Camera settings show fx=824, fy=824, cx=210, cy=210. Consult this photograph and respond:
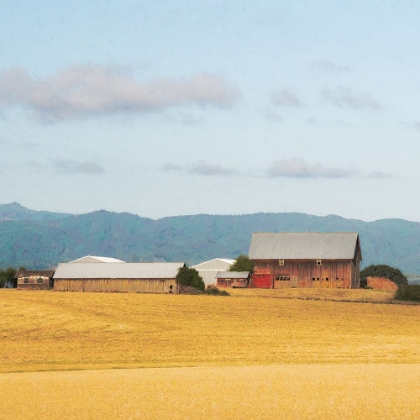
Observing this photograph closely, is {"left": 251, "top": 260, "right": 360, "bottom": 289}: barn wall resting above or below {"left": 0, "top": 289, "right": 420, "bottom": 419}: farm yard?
above

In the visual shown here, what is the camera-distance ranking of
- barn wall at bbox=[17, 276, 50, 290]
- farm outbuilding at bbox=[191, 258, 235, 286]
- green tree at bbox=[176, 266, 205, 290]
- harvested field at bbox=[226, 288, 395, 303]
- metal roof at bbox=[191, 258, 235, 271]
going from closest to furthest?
harvested field at bbox=[226, 288, 395, 303] < green tree at bbox=[176, 266, 205, 290] < barn wall at bbox=[17, 276, 50, 290] < farm outbuilding at bbox=[191, 258, 235, 286] < metal roof at bbox=[191, 258, 235, 271]

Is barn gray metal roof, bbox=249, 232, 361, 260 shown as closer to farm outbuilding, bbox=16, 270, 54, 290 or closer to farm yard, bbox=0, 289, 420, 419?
farm outbuilding, bbox=16, 270, 54, 290

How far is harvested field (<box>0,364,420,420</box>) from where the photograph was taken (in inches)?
906

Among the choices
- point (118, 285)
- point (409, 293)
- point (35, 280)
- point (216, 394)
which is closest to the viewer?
point (216, 394)

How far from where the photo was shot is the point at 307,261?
363 ft

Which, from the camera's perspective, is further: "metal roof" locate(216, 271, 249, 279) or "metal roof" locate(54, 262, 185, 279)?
"metal roof" locate(216, 271, 249, 279)

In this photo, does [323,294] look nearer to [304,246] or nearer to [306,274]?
[306,274]

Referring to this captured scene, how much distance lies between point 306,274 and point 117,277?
2550 centimetres

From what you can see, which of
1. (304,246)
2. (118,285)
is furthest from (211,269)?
(118,285)

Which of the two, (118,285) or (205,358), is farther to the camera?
(118,285)

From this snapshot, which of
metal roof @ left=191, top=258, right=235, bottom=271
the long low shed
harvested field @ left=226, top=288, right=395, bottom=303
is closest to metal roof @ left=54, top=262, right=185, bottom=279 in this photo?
the long low shed

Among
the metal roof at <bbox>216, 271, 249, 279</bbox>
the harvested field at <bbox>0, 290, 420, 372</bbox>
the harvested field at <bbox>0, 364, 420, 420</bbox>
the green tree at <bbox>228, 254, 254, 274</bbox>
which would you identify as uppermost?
the green tree at <bbox>228, 254, 254, 274</bbox>

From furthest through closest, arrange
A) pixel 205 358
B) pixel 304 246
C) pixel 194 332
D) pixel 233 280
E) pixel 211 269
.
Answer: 1. pixel 211 269
2. pixel 304 246
3. pixel 233 280
4. pixel 194 332
5. pixel 205 358

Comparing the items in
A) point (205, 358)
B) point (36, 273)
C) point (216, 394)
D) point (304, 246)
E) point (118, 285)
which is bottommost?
point (216, 394)
